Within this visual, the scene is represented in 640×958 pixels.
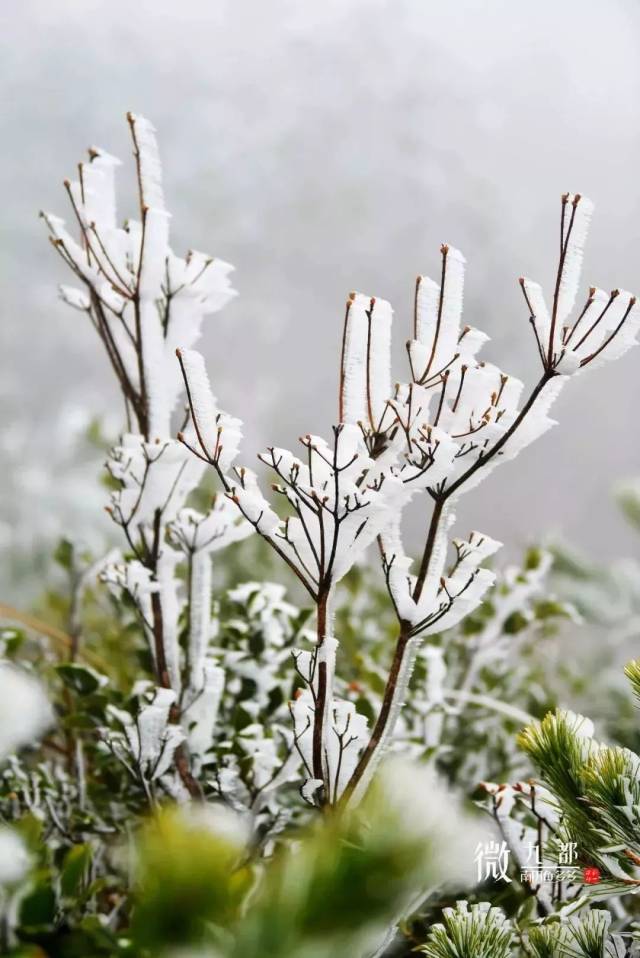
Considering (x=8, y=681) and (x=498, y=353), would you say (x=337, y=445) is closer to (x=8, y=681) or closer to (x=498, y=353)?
(x=8, y=681)

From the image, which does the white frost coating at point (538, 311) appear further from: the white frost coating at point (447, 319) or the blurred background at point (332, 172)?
the blurred background at point (332, 172)

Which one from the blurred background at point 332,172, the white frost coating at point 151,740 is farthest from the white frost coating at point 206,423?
the blurred background at point 332,172

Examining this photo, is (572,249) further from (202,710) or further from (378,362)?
(202,710)

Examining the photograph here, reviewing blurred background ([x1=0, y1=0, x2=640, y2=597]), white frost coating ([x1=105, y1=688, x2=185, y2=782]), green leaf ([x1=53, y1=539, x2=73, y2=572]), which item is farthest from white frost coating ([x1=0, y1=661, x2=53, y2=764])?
blurred background ([x1=0, y1=0, x2=640, y2=597])

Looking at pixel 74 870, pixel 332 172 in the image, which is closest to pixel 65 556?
pixel 74 870

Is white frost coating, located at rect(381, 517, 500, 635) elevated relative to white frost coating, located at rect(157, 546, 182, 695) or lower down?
lower down

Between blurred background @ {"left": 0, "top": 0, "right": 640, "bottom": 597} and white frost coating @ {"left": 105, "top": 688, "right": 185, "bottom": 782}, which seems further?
blurred background @ {"left": 0, "top": 0, "right": 640, "bottom": 597}

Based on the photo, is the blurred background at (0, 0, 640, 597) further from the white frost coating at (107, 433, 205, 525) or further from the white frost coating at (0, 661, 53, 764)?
the white frost coating at (0, 661, 53, 764)

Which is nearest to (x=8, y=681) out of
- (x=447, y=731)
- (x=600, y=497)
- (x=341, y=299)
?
(x=447, y=731)
